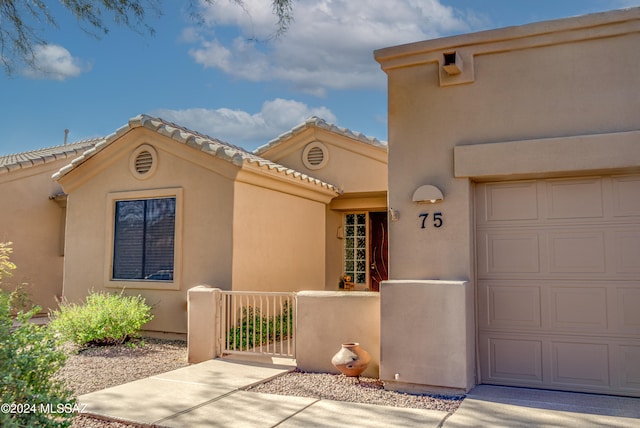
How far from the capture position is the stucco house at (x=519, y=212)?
22.1ft

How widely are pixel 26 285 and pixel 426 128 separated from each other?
13.3 m

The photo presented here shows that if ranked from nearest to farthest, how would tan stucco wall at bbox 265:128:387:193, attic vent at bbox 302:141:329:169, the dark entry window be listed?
the dark entry window
tan stucco wall at bbox 265:128:387:193
attic vent at bbox 302:141:329:169

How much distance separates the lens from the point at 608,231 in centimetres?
686

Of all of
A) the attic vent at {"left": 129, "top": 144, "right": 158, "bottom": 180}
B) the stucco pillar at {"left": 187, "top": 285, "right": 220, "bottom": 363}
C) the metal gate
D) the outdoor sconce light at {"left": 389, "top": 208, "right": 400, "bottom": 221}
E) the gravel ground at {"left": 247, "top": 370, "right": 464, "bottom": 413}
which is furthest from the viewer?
the attic vent at {"left": 129, "top": 144, "right": 158, "bottom": 180}

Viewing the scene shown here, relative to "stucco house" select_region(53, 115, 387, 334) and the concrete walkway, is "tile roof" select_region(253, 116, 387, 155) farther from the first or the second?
the concrete walkway

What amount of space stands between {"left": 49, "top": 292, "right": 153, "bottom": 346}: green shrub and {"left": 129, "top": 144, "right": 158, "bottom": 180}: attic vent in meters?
2.89

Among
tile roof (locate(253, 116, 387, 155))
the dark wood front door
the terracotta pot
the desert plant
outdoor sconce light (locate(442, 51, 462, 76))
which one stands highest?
tile roof (locate(253, 116, 387, 155))

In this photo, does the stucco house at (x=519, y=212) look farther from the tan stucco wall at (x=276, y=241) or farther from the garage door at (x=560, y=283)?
the tan stucco wall at (x=276, y=241)

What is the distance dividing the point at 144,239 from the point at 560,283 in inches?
336

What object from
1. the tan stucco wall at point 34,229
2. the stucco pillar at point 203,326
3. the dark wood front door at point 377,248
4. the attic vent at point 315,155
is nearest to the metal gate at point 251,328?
the stucco pillar at point 203,326

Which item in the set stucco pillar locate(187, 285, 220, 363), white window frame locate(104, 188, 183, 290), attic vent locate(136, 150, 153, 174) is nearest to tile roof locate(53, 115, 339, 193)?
attic vent locate(136, 150, 153, 174)

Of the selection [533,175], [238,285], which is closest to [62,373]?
[238,285]

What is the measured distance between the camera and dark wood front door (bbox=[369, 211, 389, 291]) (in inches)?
566

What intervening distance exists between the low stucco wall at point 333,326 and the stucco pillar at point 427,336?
53cm
